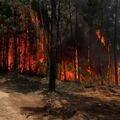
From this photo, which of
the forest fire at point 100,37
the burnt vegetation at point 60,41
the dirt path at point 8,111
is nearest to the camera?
the dirt path at point 8,111

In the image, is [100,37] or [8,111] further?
[100,37]

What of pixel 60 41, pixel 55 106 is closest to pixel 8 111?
pixel 55 106

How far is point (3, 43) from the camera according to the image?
133 ft

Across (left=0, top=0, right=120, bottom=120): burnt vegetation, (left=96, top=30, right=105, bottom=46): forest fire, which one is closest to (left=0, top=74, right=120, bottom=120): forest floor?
(left=0, top=0, right=120, bottom=120): burnt vegetation

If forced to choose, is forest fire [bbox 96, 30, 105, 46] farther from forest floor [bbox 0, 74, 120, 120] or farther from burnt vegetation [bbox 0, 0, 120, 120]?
forest floor [bbox 0, 74, 120, 120]

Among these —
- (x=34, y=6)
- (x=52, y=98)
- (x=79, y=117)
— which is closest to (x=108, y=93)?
(x=52, y=98)

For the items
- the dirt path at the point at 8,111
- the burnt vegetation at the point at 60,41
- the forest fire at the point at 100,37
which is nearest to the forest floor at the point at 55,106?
the dirt path at the point at 8,111

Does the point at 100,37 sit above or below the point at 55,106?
above

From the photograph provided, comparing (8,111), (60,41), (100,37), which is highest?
(100,37)

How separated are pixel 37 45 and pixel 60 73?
4.97 meters

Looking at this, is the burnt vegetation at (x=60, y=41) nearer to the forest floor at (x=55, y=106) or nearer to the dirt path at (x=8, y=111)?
the forest floor at (x=55, y=106)

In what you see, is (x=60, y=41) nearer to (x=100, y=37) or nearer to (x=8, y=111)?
(x=100, y=37)

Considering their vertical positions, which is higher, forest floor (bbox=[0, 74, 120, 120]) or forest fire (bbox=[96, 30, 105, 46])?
forest fire (bbox=[96, 30, 105, 46])

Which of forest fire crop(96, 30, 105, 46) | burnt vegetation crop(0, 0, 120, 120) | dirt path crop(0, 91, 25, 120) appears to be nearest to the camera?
dirt path crop(0, 91, 25, 120)
